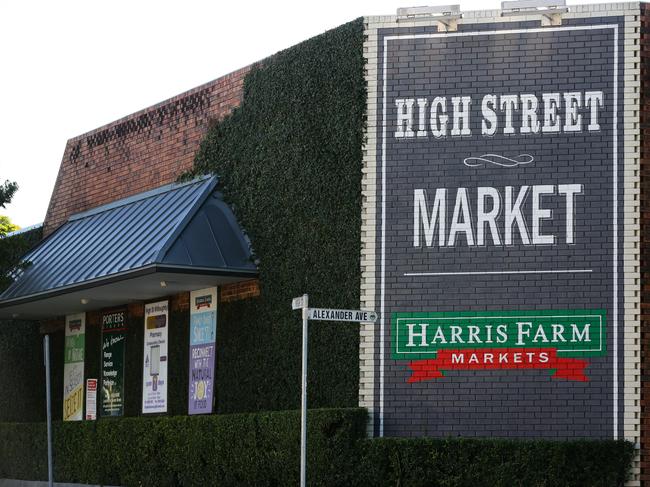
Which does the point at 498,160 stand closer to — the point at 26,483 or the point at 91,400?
the point at 91,400

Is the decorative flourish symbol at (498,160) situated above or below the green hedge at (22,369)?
above

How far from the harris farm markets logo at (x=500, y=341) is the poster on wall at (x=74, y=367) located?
A: 9.77 m

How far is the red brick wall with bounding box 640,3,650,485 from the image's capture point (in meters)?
17.2

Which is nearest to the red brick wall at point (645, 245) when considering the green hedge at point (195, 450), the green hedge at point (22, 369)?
the green hedge at point (195, 450)

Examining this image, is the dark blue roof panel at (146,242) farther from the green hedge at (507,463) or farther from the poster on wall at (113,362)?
the green hedge at (507,463)

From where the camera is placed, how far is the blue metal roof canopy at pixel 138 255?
2084 cm

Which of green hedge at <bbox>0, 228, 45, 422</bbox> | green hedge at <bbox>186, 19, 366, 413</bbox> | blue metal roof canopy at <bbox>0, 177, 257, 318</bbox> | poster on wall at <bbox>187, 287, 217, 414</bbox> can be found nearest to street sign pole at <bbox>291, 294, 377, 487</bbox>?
green hedge at <bbox>186, 19, 366, 413</bbox>

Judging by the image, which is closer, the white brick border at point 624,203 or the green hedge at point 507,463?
the green hedge at point 507,463

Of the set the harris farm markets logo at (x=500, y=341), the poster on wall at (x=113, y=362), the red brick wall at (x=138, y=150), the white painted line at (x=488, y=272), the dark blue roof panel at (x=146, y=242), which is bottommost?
the poster on wall at (x=113, y=362)

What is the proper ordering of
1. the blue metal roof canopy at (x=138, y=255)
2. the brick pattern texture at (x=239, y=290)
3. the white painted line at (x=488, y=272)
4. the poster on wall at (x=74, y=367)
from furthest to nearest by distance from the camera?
the poster on wall at (x=74, y=367) < the brick pattern texture at (x=239, y=290) < the blue metal roof canopy at (x=138, y=255) < the white painted line at (x=488, y=272)

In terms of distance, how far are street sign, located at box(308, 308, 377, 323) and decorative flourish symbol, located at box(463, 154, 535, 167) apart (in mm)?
3613

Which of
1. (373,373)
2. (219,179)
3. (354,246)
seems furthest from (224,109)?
(373,373)

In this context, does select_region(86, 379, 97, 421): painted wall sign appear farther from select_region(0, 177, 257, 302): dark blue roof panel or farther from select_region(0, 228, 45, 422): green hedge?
select_region(0, 228, 45, 422): green hedge

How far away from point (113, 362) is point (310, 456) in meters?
7.74
